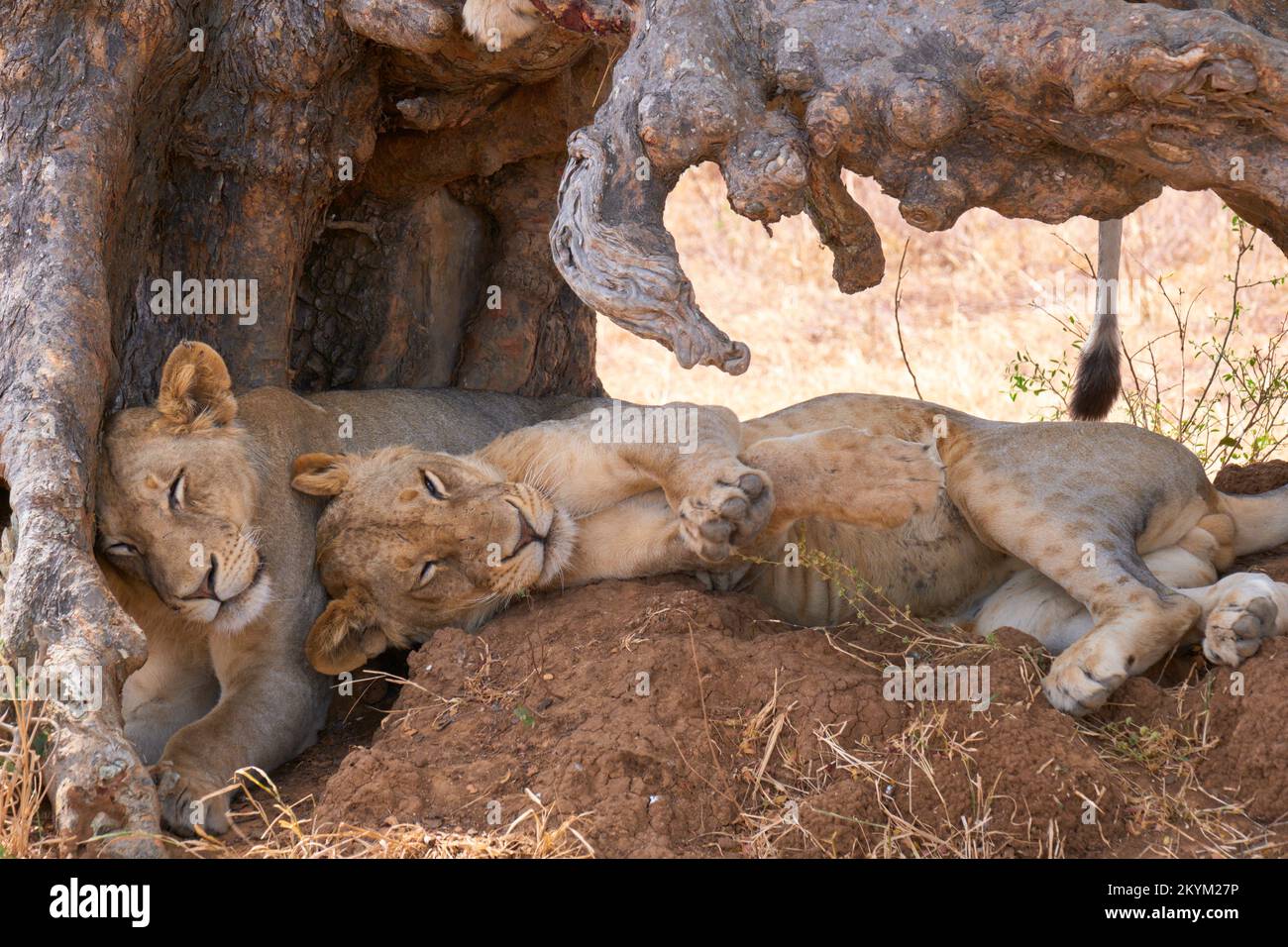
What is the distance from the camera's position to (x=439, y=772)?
138 inches

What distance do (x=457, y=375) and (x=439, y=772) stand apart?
3.26 meters

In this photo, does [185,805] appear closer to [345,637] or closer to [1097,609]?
[345,637]

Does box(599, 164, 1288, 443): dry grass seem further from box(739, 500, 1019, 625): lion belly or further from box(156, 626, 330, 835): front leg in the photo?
box(156, 626, 330, 835): front leg

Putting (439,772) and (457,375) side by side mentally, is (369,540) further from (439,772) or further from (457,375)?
(457,375)

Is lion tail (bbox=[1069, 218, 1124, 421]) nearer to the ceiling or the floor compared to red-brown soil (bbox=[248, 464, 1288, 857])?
nearer to the ceiling

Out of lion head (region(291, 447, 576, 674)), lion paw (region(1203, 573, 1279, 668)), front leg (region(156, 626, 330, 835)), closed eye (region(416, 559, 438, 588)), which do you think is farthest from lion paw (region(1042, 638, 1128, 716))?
front leg (region(156, 626, 330, 835))

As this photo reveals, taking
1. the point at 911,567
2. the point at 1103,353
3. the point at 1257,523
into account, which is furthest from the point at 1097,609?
the point at 1103,353

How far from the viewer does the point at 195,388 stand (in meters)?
4.42

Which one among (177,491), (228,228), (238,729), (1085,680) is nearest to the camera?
(1085,680)

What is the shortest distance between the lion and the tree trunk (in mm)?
260

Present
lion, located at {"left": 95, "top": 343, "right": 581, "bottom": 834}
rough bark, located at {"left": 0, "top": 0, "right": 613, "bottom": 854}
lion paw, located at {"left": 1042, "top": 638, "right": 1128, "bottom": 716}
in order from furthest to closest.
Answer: lion, located at {"left": 95, "top": 343, "right": 581, "bottom": 834}, lion paw, located at {"left": 1042, "top": 638, "right": 1128, "bottom": 716}, rough bark, located at {"left": 0, "top": 0, "right": 613, "bottom": 854}

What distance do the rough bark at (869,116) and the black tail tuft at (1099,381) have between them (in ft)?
5.73

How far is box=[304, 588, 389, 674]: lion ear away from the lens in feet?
13.8

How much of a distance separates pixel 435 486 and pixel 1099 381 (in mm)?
2959
